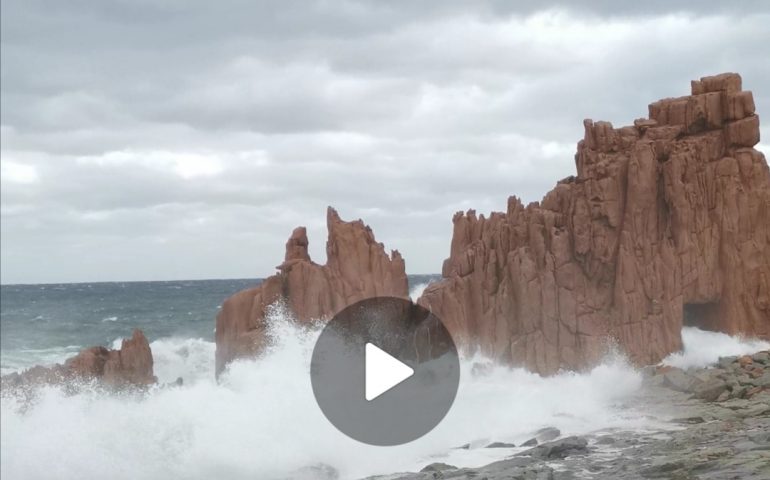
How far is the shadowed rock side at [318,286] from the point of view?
32.3 meters

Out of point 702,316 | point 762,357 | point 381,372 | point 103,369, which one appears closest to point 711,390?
point 762,357

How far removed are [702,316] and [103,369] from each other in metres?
21.1

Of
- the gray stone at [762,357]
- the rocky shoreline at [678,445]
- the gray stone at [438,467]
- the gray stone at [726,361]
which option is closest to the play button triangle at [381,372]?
the rocky shoreline at [678,445]

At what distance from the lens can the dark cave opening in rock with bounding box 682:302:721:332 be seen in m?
31.3

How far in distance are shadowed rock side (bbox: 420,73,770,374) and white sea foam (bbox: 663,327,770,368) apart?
0.37m

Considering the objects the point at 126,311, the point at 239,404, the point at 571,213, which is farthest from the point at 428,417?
the point at 126,311

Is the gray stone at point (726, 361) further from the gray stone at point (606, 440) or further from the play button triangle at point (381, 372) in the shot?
the play button triangle at point (381, 372)

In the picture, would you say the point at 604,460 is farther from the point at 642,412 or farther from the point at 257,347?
the point at 257,347

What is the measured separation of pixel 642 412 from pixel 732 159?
36.2 ft

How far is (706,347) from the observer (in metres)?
29.9

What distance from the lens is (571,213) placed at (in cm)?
3125
